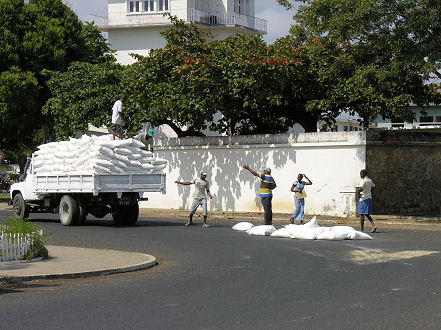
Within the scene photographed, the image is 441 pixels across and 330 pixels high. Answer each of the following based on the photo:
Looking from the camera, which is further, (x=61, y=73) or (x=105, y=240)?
(x=61, y=73)

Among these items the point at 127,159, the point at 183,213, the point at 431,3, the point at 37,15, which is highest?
the point at 37,15

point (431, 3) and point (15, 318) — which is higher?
point (431, 3)

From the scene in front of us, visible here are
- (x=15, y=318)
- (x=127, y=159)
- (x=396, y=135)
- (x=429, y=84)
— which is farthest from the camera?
(x=429, y=84)

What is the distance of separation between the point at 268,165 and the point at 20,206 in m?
9.42

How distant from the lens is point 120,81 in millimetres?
34531

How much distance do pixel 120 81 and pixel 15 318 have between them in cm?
2657

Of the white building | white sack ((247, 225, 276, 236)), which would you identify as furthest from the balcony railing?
white sack ((247, 225, 276, 236))

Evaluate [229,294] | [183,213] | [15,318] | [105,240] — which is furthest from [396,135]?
[15,318]

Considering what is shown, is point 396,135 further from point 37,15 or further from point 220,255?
point 37,15

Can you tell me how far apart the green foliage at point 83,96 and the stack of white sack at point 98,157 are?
1037 cm

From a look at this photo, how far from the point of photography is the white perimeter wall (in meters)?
26.2

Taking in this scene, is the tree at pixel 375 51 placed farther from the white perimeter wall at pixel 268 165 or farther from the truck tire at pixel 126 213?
the truck tire at pixel 126 213

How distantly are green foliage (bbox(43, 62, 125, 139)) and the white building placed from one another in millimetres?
18901

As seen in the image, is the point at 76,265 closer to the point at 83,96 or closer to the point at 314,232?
the point at 314,232
